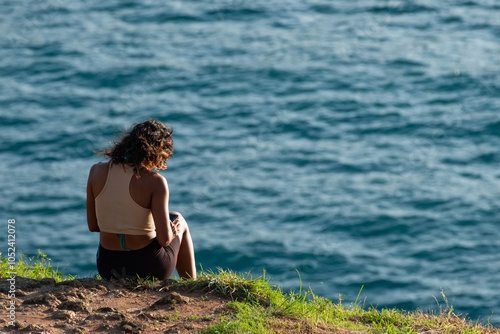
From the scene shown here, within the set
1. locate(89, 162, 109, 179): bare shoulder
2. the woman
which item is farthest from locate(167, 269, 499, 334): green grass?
locate(89, 162, 109, 179): bare shoulder

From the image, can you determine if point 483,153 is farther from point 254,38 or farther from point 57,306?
point 57,306

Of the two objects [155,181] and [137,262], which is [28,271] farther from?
[155,181]

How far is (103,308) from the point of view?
17.6 feet

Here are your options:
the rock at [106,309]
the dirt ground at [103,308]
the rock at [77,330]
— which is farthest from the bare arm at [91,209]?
the rock at [77,330]

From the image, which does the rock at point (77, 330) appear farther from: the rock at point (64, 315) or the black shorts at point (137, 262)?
the black shorts at point (137, 262)

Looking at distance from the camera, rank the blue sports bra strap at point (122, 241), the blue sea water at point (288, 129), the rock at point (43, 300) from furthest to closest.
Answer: the blue sea water at point (288, 129) < the blue sports bra strap at point (122, 241) < the rock at point (43, 300)

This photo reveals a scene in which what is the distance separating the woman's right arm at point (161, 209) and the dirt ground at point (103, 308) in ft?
1.50

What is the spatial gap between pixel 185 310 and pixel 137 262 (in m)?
0.70

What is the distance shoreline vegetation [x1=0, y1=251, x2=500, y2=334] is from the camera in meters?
5.07

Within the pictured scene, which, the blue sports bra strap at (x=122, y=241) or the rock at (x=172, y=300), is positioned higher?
the blue sports bra strap at (x=122, y=241)

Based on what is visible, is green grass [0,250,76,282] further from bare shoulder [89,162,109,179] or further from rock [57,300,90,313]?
bare shoulder [89,162,109,179]

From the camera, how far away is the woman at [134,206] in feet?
18.3

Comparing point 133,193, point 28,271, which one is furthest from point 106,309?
point 28,271

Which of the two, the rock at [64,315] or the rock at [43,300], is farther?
the rock at [43,300]
